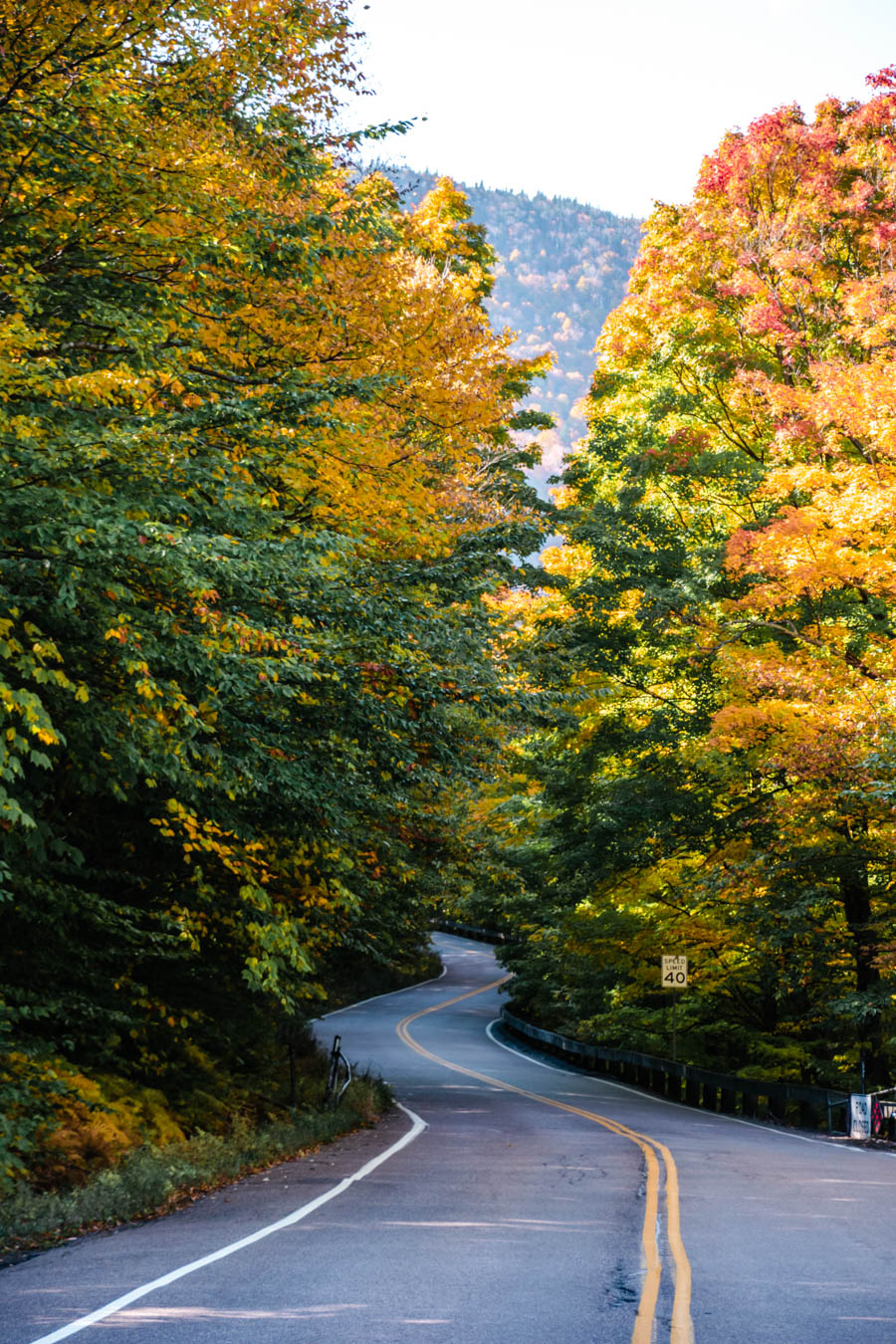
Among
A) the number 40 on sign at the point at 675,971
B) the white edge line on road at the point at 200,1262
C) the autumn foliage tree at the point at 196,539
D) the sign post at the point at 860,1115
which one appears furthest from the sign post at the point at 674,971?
the white edge line on road at the point at 200,1262

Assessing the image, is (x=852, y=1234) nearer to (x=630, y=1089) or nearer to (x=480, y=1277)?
(x=480, y=1277)

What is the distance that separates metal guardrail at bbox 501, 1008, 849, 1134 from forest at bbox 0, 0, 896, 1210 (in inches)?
48.5

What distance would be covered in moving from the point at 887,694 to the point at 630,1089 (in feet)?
52.0

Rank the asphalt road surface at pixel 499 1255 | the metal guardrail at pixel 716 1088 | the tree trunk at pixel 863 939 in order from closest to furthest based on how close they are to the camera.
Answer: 1. the asphalt road surface at pixel 499 1255
2. the tree trunk at pixel 863 939
3. the metal guardrail at pixel 716 1088

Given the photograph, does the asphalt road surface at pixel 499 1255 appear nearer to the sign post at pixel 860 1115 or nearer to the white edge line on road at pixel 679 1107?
the white edge line on road at pixel 679 1107

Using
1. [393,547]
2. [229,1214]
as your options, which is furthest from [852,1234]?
[393,547]

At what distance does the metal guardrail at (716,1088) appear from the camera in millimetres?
21016

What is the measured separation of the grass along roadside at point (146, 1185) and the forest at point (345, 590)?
1.49 feet

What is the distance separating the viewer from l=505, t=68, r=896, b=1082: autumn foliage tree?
18.8 meters

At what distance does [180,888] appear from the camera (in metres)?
12.5

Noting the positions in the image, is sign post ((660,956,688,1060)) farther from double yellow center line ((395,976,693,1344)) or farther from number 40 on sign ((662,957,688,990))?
double yellow center line ((395,976,693,1344))

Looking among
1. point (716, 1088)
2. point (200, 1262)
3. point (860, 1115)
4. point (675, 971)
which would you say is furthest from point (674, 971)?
point (200, 1262)

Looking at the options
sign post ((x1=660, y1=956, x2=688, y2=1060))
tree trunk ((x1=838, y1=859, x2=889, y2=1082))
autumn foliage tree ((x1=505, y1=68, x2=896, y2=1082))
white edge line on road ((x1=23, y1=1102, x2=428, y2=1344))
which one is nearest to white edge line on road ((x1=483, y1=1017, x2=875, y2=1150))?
autumn foliage tree ((x1=505, y1=68, x2=896, y2=1082))

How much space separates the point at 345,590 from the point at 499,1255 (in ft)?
19.1
